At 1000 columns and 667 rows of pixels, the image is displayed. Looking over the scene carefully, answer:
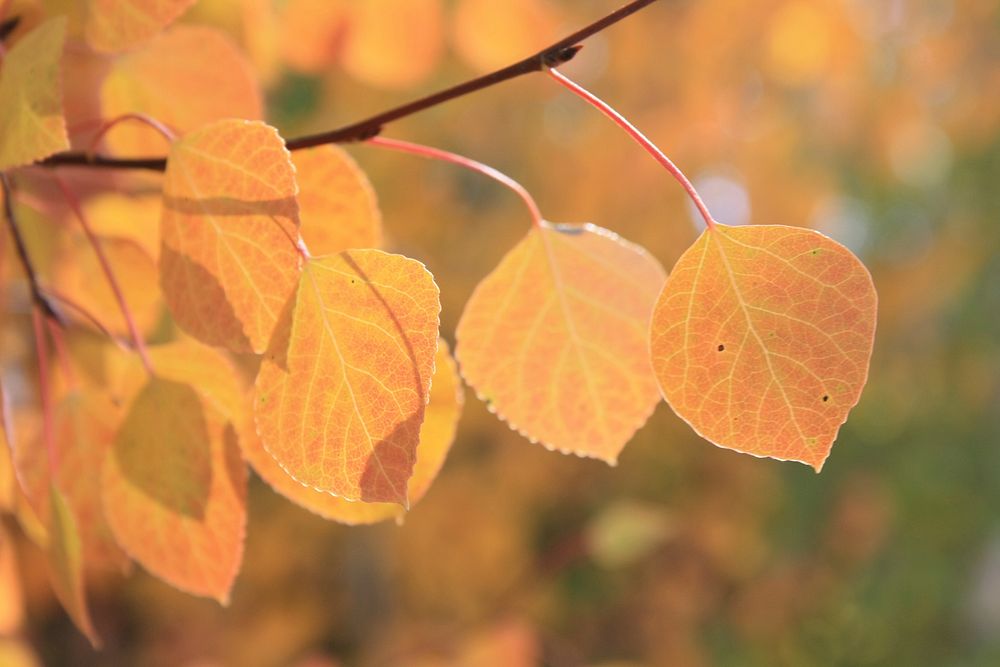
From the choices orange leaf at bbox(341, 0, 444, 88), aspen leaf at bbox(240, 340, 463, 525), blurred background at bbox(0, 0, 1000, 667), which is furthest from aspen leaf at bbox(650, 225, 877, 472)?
blurred background at bbox(0, 0, 1000, 667)

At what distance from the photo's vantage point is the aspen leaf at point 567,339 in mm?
398

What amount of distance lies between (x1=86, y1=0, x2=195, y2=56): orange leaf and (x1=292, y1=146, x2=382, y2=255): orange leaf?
0.25ft

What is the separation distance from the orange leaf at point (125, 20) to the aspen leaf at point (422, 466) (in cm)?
16

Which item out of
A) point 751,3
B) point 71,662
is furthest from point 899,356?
point 71,662

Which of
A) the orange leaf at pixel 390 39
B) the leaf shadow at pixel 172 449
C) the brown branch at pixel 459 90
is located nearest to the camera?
the brown branch at pixel 459 90

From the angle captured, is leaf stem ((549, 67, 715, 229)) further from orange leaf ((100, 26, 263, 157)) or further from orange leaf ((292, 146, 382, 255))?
orange leaf ((100, 26, 263, 157))

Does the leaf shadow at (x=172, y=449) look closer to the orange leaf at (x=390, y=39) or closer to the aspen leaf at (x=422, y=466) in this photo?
the aspen leaf at (x=422, y=466)

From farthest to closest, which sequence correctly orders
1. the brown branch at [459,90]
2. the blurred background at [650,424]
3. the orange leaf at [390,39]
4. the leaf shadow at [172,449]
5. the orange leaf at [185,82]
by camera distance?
the blurred background at [650,424], the orange leaf at [390,39], the orange leaf at [185,82], the leaf shadow at [172,449], the brown branch at [459,90]

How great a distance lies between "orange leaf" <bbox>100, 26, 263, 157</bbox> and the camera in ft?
1.68

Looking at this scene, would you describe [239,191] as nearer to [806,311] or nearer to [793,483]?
[806,311]

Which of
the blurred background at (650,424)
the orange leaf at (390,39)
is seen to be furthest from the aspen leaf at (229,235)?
the blurred background at (650,424)

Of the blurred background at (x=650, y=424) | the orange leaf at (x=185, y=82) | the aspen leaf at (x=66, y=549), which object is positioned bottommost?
the blurred background at (x=650, y=424)

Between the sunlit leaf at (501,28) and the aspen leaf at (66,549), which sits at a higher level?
the sunlit leaf at (501,28)

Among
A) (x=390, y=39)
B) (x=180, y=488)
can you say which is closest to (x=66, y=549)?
(x=180, y=488)
